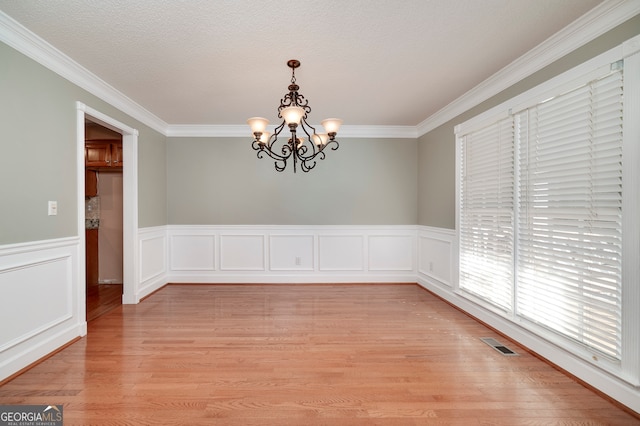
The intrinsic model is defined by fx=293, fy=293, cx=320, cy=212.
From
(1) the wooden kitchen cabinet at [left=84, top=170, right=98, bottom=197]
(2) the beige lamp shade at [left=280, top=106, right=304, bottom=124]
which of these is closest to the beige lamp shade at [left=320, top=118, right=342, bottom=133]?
(2) the beige lamp shade at [left=280, top=106, right=304, bottom=124]

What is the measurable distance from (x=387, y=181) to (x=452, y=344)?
2.94m

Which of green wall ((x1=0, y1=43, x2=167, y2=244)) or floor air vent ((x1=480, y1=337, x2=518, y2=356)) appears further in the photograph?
floor air vent ((x1=480, y1=337, x2=518, y2=356))

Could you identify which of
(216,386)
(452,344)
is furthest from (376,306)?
(216,386)

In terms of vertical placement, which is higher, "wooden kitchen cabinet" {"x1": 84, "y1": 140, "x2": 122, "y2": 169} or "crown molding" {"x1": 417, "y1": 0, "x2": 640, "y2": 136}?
"crown molding" {"x1": 417, "y1": 0, "x2": 640, "y2": 136}

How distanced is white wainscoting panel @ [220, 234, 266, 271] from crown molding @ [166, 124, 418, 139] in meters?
1.75

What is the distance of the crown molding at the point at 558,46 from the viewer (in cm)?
197

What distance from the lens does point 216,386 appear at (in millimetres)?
2150

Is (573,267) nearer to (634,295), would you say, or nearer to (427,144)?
(634,295)

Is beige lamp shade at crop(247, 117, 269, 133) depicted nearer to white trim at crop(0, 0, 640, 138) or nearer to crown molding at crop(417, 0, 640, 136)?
white trim at crop(0, 0, 640, 138)

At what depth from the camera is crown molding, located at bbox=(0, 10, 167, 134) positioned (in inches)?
87.9

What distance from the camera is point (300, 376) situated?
2273 millimetres

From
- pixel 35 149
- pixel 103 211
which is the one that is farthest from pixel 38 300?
pixel 103 211

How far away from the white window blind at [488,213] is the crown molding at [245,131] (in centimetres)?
142

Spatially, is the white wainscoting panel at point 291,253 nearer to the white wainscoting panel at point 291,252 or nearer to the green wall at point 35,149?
the white wainscoting panel at point 291,252
